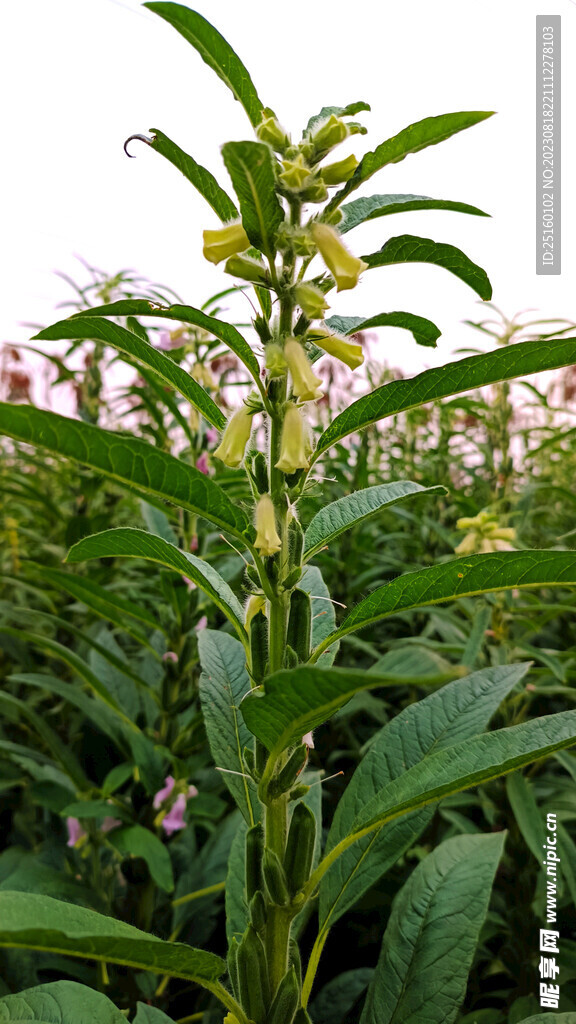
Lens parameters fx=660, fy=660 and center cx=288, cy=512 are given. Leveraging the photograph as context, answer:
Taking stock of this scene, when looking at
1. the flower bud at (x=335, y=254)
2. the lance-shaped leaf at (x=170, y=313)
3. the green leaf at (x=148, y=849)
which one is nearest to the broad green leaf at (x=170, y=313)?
the lance-shaped leaf at (x=170, y=313)

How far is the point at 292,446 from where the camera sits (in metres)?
0.52

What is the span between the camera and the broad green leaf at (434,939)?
0.63 metres

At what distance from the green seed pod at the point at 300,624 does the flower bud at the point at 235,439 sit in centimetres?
13

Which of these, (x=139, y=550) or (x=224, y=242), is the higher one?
(x=224, y=242)

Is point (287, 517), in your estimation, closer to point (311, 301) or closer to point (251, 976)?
point (311, 301)

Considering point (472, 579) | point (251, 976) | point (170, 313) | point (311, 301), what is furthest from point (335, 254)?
point (251, 976)

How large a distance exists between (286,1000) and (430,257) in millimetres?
631

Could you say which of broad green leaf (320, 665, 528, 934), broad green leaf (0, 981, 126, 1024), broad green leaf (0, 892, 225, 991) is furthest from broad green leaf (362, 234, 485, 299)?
broad green leaf (0, 981, 126, 1024)

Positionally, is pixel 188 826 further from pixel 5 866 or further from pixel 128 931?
pixel 128 931

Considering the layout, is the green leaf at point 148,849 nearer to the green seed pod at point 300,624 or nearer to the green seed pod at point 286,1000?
the green seed pod at point 286,1000

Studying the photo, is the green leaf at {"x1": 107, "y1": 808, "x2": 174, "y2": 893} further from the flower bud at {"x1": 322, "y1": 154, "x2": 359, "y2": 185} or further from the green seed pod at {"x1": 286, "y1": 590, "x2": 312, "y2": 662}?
the flower bud at {"x1": 322, "y1": 154, "x2": 359, "y2": 185}

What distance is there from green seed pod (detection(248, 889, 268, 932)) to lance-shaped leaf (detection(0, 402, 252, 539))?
32 centimetres

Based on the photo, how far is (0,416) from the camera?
0.42 metres

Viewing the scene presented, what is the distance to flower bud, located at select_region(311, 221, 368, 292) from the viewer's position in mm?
515
